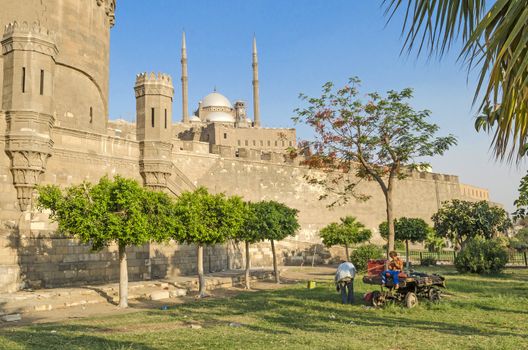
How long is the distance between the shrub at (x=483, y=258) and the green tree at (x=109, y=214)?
541 inches

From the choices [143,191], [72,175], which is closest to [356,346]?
[143,191]

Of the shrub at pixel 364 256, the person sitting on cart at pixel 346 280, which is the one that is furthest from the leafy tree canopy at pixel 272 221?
the person sitting on cart at pixel 346 280

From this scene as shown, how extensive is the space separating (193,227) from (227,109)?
2462 inches

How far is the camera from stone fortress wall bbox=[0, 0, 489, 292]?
17016mm

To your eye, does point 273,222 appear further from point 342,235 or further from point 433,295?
point 433,295

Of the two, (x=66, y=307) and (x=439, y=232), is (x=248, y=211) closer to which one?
(x=66, y=307)

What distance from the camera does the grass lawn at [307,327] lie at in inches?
303

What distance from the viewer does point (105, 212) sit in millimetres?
15312

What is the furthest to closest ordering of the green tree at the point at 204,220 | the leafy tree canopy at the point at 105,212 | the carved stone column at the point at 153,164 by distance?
the carved stone column at the point at 153,164, the green tree at the point at 204,220, the leafy tree canopy at the point at 105,212

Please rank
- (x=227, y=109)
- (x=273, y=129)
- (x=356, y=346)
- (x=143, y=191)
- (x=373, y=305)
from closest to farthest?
(x=356, y=346), (x=373, y=305), (x=143, y=191), (x=273, y=129), (x=227, y=109)

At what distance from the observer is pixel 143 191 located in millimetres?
16562

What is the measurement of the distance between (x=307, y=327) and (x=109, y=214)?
8.27 m

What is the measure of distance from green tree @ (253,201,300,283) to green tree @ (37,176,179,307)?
560 cm

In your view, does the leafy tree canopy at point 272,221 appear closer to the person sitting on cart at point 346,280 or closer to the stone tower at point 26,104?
the person sitting on cart at point 346,280
